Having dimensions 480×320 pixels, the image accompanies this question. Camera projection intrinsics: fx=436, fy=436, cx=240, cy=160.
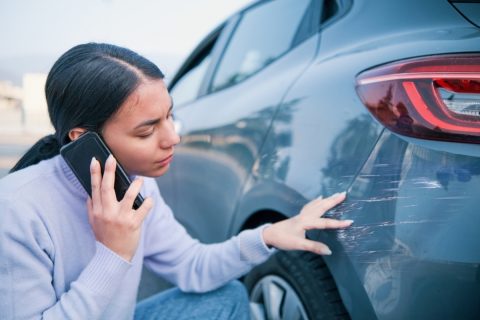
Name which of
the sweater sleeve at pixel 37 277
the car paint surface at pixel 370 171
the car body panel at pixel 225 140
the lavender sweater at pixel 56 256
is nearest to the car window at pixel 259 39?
the car body panel at pixel 225 140

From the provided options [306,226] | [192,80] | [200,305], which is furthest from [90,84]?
[192,80]

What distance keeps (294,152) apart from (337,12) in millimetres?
555

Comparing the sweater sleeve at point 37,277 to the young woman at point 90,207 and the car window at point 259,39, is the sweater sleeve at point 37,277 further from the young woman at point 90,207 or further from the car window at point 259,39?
the car window at point 259,39

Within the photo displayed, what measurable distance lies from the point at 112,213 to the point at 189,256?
1.75 ft

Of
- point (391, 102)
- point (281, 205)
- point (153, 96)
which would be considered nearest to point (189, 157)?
point (281, 205)

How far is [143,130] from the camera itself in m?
1.14

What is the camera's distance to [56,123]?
120cm

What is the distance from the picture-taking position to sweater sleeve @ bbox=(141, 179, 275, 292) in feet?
4.72

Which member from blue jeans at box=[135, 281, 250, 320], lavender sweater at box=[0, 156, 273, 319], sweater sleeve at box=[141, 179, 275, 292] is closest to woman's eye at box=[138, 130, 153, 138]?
lavender sweater at box=[0, 156, 273, 319]

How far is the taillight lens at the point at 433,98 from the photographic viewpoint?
0.90 meters

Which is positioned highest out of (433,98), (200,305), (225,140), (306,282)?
(433,98)

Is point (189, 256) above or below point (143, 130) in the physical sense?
below

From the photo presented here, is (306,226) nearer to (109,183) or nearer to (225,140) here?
(109,183)

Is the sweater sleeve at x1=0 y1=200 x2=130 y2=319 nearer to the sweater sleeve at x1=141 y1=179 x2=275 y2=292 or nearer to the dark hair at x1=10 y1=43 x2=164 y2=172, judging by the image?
the dark hair at x1=10 y1=43 x2=164 y2=172
